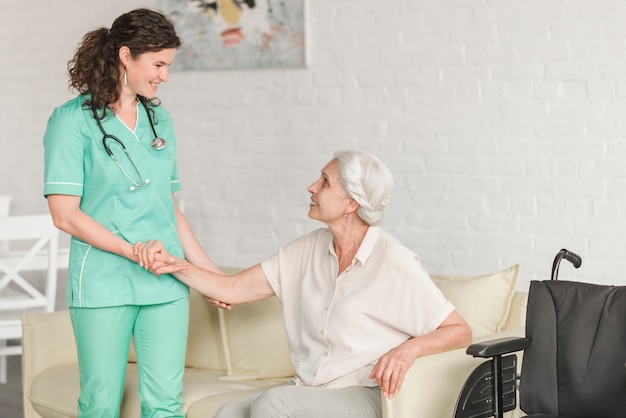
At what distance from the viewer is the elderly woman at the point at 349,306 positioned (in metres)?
2.68

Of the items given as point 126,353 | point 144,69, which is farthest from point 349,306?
point 144,69

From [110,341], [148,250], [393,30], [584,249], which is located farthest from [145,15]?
[584,249]

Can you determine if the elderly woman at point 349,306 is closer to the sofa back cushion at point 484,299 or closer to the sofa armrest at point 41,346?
the sofa back cushion at point 484,299

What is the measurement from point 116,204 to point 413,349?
94 cm

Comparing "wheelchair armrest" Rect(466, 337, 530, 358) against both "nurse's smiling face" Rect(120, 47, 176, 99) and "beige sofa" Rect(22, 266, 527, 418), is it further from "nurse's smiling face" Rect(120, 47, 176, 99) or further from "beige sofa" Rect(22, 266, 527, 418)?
"nurse's smiling face" Rect(120, 47, 176, 99)

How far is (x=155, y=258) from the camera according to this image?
9.22 ft

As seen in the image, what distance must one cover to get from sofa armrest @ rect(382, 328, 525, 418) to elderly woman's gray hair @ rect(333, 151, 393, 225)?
1.50ft

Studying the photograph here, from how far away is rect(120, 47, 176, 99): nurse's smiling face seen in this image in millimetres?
2777

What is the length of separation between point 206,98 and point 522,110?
5.50 ft

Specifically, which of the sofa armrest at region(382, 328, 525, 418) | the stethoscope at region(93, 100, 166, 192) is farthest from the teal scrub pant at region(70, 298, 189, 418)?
the sofa armrest at region(382, 328, 525, 418)

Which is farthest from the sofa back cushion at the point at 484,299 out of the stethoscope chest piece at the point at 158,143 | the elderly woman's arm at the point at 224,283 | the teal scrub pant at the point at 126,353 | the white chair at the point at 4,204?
the white chair at the point at 4,204

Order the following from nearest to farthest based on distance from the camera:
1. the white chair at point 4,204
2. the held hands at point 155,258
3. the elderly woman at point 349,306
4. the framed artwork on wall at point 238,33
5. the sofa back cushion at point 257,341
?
the elderly woman at point 349,306, the held hands at point 155,258, the sofa back cushion at point 257,341, the framed artwork on wall at point 238,33, the white chair at point 4,204

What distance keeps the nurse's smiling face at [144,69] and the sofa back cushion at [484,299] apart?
1.13 meters

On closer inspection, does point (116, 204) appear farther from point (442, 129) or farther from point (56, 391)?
point (442, 129)
